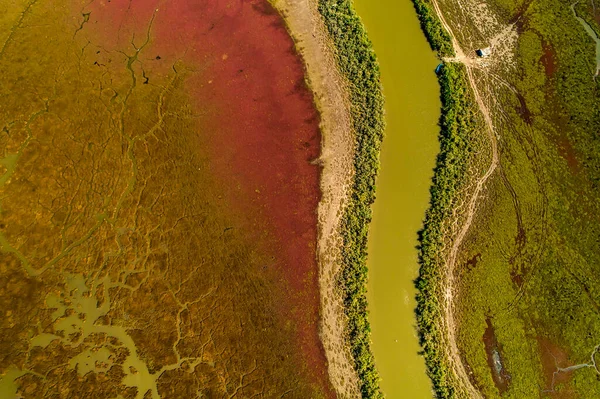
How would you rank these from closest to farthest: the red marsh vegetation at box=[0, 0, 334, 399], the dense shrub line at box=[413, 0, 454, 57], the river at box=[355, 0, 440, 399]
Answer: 1. the red marsh vegetation at box=[0, 0, 334, 399]
2. the river at box=[355, 0, 440, 399]
3. the dense shrub line at box=[413, 0, 454, 57]

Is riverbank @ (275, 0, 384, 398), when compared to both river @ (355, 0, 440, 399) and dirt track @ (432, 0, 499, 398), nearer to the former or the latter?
river @ (355, 0, 440, 399)

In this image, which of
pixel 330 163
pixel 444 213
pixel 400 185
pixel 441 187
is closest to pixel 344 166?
pixel 330 163

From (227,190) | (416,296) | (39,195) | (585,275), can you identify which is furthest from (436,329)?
(39,195)

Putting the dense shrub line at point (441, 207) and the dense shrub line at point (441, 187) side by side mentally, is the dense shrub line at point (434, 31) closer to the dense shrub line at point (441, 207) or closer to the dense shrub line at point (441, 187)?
the dense shrub line at point (441, 187)

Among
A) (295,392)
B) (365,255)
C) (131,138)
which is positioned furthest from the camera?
(131,138)

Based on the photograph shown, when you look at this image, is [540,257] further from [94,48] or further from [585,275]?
[94,48]

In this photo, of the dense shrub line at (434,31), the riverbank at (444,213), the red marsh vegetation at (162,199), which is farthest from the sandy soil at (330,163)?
the dense shrub line at (434,31)

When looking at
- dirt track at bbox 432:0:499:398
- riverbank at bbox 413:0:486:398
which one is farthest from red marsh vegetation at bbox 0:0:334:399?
dirt track at bbox 432:0:499:398

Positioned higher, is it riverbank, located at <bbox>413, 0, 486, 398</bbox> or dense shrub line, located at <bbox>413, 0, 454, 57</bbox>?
dense shrub line, located at <bbox>413, 0, 454, 57</bbox>
